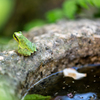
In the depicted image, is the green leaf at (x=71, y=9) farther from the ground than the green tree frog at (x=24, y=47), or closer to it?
farther from the ground

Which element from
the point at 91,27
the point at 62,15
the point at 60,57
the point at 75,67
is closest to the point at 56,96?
the point at 60,57

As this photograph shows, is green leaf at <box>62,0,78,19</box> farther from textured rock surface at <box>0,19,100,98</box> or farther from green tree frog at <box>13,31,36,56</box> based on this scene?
green tree frog at <box>13,31,36,56</box>

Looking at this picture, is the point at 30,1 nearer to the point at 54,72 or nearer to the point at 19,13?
→ the point at 19,13

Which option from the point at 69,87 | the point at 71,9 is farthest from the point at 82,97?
the point at 71,9

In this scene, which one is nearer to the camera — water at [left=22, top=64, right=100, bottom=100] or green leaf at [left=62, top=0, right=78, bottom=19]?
water at [left=22, top=64, right=100, bottom=100]

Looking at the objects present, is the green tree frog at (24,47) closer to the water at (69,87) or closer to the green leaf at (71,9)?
the water at (69,87)

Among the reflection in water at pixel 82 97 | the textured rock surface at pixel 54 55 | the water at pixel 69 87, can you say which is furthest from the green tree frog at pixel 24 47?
the reflection in water at pixel 82 97

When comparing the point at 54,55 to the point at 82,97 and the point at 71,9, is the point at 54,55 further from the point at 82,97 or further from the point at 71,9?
the point at 71,9

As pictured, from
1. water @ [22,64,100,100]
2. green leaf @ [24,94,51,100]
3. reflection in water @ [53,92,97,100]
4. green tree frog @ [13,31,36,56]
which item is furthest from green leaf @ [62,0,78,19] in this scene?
green leaf @ [24,94,51,100]
